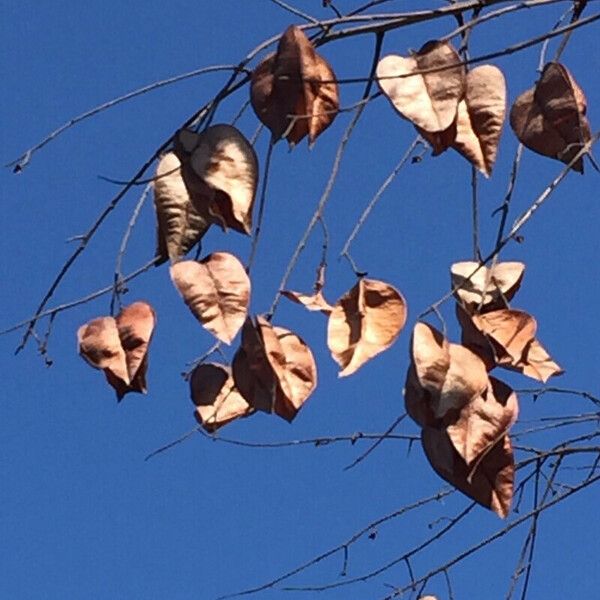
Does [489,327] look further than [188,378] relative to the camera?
No

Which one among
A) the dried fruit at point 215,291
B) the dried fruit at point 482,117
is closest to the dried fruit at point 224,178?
the dried fruit at point 215,291

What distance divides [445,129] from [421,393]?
274mm

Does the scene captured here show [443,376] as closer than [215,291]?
Yes


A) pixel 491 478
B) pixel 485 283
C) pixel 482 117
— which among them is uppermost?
pixel 482 117

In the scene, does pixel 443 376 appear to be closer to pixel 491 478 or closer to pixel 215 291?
pixel 491 478

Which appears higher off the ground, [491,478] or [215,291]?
[215,291]

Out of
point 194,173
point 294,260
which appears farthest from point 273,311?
point 194,173

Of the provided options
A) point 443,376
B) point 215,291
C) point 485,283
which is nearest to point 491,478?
point 443,376

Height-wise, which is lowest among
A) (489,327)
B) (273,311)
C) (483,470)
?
(483,470)

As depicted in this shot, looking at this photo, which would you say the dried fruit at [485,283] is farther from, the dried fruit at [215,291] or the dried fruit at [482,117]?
the dried fruit at [215,291]

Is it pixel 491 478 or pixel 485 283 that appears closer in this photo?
pixel 491 478

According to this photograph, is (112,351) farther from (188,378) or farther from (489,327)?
(489,327)

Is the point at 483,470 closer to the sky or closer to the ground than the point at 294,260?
closer to the ground

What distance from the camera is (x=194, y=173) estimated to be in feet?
5.06
